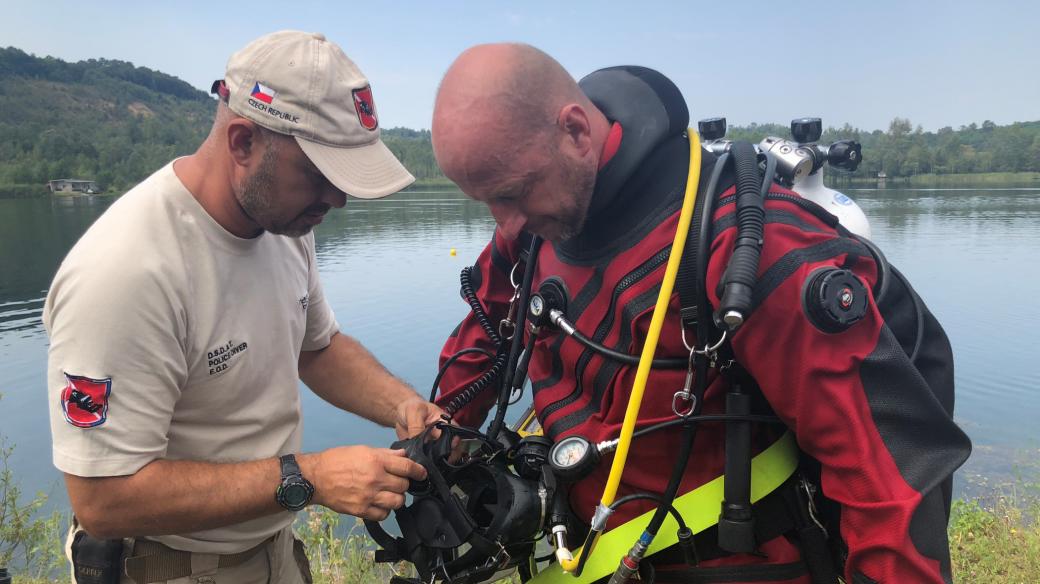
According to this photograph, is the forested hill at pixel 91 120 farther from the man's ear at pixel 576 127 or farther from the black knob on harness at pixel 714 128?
the man's ear at pixel 576 127

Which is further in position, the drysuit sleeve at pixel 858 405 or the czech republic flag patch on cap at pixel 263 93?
the czech republic flag patch on cap at pixel 263 93

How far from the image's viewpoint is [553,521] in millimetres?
1916

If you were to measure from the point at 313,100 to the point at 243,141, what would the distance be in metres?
0.24

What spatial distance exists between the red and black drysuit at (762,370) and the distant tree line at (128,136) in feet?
19.3

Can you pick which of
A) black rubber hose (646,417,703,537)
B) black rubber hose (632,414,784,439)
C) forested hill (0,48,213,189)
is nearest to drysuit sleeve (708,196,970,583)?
black rubber hose (632,414,784,439)

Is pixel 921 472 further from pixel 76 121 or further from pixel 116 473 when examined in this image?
pixel 76 121

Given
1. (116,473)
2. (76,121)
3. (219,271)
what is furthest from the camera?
(76,121)

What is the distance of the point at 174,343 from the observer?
182 cm

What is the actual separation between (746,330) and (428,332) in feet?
42.5

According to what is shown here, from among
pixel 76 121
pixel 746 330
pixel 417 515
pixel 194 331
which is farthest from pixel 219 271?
pixel 76 121

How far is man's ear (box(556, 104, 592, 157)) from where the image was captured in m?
1.81

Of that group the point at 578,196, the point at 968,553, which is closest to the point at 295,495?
the point at 578,196

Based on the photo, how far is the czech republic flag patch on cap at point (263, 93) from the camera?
1.89 meters

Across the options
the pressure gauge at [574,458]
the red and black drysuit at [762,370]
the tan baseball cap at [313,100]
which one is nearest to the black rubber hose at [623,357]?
the red and black drysuit at [762,370]
